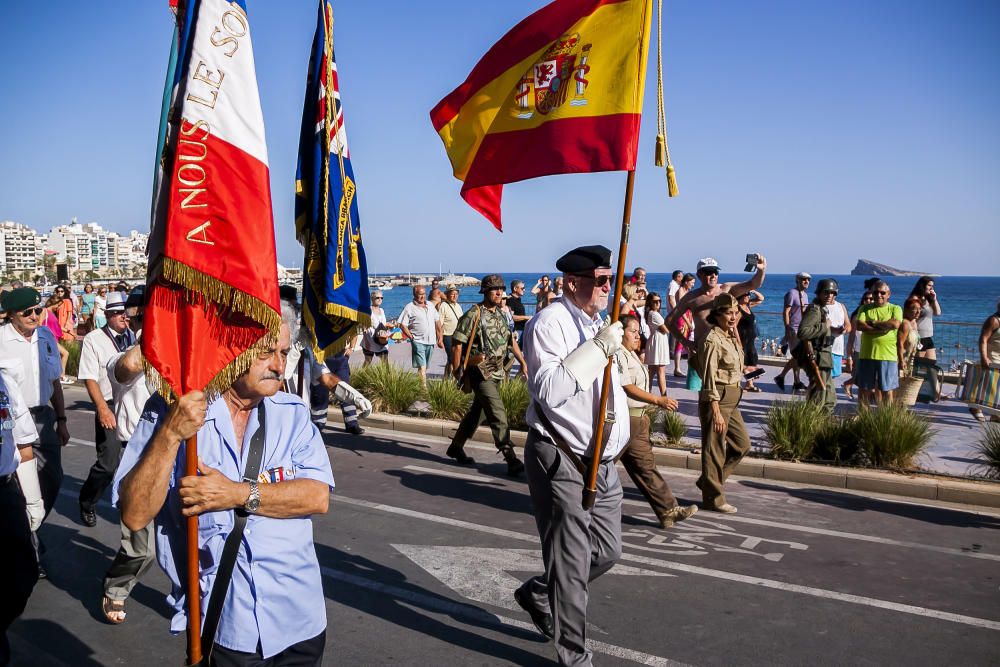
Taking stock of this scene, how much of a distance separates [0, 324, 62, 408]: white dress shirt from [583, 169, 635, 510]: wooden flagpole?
12.9ft

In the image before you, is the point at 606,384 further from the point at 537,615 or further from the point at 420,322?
the point at 420,322

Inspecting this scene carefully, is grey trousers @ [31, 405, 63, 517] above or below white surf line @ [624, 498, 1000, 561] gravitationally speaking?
above

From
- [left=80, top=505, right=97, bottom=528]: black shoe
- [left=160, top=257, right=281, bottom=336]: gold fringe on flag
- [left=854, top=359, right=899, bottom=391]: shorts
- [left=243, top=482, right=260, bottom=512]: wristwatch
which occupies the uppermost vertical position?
[left=160, top=257, right=281, bottom=336]: gold fringe on flag

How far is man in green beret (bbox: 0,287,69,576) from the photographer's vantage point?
564 cm

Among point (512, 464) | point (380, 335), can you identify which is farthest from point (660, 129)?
point (380, 335)

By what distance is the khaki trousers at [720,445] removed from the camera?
7184 mm

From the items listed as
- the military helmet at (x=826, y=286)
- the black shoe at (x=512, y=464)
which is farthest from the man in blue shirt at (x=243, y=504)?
the military helmet at (x=826, y=286)

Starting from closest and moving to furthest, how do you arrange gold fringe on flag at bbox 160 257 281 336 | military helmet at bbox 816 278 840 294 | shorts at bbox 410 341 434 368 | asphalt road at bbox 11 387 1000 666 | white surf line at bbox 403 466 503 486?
gold fringe on flag at bbox 160 257 281 336 → asphalt road at bbox 11 387 1000 666 → white surf line at bbox 403 466 503 486 → military helmet at bbox 816 278 840 294 → shorts at bbox 410 341 434 368

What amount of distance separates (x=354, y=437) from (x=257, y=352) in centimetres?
828

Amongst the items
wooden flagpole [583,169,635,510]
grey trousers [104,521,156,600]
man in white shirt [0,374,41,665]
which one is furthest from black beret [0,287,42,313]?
wooden flagpole [583,169,635,510]

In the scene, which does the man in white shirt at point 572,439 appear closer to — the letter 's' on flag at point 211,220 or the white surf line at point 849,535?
the letter 's' on flag at point 211,220

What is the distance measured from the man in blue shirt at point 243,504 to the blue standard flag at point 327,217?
1.79 m

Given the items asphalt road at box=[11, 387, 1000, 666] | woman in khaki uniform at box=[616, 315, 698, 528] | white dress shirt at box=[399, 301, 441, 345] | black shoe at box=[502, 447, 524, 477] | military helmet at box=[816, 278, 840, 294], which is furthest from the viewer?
white dress shirt at box=[399, 301, 441, 345]

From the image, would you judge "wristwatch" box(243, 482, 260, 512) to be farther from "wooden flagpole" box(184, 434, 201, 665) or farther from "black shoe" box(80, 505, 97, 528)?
"black shoe" box(80, 505, 97, 528)
